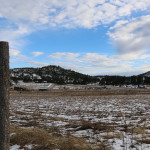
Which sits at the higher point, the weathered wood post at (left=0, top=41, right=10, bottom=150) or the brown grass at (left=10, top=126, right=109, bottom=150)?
the weathered wood post at (left=0, top=41, right=10, bottom=150)

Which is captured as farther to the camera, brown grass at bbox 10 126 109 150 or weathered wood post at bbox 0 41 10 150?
brown grass at bbox 10 126 109 150

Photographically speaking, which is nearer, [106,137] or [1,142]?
[1,142]

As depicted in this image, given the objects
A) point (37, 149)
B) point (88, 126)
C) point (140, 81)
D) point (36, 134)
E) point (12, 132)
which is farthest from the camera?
point (140, 81)

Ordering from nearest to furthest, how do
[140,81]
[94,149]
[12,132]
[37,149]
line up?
[94,149] < [37,149] < [12,132] < [140,81]

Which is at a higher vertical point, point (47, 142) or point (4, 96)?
point (4, 96)

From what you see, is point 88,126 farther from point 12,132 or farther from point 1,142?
point 1,142

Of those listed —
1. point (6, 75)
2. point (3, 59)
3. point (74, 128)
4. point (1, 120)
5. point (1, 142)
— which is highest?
point (3, 59)

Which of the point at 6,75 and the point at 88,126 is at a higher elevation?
the point at 6,75

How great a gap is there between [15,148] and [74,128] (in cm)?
306

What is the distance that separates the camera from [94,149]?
4.18 metres

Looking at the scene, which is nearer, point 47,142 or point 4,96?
point 4,96

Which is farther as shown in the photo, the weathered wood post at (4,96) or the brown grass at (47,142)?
the brown grass at (47,142)

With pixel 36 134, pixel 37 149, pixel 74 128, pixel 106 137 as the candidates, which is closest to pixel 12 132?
pixel 36 134

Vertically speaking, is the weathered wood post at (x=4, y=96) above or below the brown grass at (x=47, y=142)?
above
